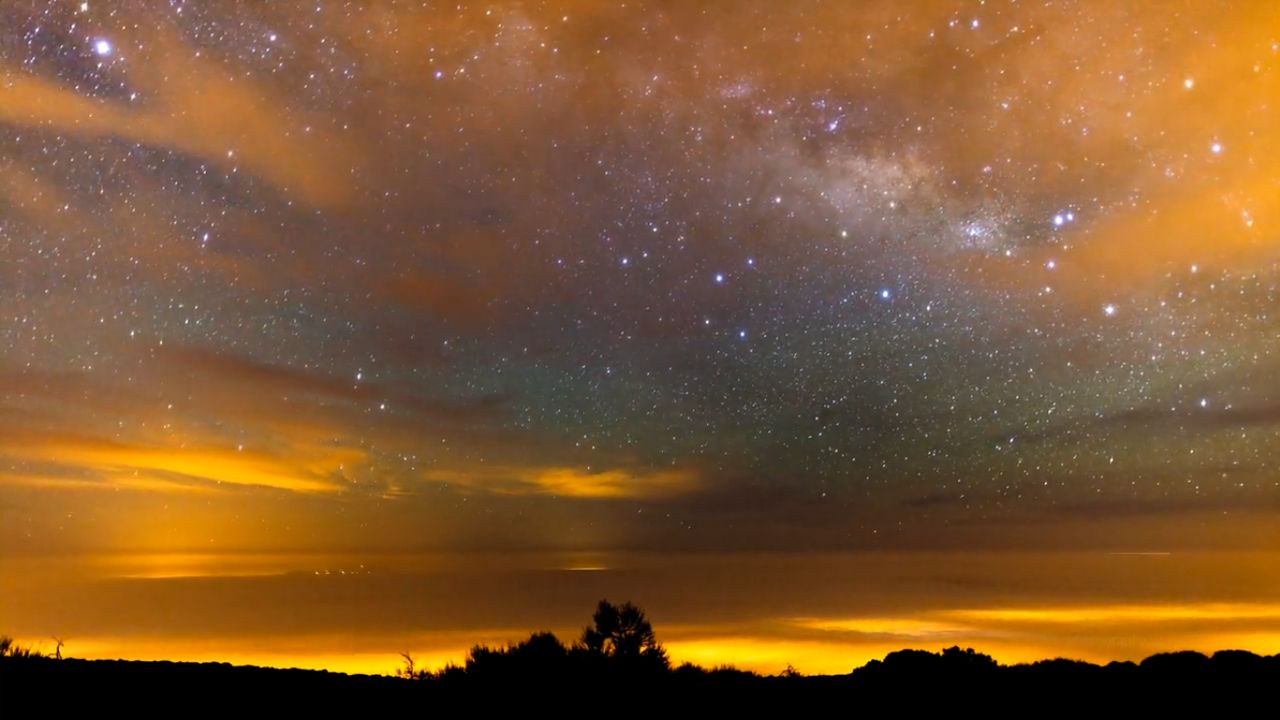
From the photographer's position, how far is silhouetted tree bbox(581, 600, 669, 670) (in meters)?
13.4

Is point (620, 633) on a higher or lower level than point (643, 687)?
higher

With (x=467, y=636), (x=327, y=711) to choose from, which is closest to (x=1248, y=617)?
(x=467, y=636)

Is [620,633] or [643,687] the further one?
[620,633]

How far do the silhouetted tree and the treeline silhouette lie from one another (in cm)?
320

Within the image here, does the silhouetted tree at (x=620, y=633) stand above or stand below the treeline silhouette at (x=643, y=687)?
above

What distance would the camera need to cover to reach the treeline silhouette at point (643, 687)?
309 inches

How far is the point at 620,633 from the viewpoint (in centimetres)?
1363

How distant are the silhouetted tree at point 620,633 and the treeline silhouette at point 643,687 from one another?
3.20 meters

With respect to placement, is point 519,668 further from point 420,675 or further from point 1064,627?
point 1064,627

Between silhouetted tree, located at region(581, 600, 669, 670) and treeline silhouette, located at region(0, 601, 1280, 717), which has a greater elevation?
silhouetted tree, located at region(581, 600, 669, 670)

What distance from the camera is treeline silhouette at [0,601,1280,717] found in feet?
25.7

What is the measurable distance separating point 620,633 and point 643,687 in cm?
491

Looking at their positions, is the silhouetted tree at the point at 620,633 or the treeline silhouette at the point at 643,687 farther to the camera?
the silhouetted tree at the point at 620,633

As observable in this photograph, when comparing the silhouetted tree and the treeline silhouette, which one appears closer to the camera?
the treeline silhouette
